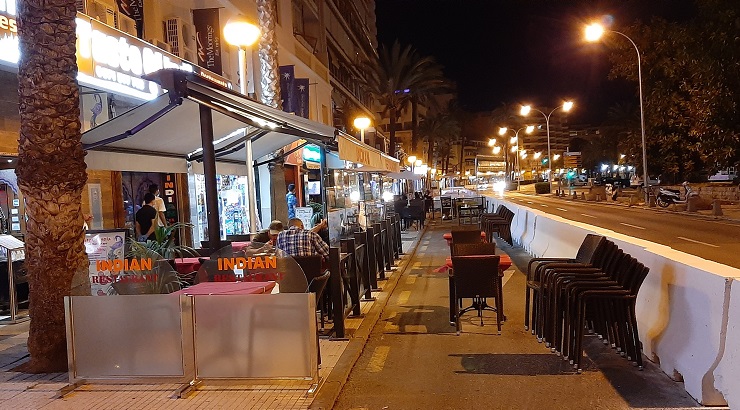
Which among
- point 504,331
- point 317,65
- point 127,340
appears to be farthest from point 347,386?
point 317,65

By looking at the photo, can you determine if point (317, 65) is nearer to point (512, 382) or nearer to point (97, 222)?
point (97, 222)

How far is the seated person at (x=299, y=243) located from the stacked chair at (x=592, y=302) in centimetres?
279

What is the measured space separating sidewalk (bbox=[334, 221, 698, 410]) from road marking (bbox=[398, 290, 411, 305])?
4.00 ft

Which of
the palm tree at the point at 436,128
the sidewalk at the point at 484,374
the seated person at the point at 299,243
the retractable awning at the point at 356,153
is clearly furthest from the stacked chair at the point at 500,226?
the palm tree at the point at 436,128

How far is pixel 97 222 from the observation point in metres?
12.6

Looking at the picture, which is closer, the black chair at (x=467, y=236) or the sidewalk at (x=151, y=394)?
the sidewalk at (x=151, y=394)

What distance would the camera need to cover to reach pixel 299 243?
7.80 meters

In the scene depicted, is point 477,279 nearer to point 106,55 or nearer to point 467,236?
point 467,236

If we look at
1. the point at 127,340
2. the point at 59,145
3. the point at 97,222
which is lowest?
the point at 127,340

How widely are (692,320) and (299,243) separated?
4518mm

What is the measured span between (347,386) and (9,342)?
189 inches

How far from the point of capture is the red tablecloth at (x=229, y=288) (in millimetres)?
Answer: 5758

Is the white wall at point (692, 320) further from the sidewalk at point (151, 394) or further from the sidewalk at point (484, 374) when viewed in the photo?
the sidewalk at point (151, 394)

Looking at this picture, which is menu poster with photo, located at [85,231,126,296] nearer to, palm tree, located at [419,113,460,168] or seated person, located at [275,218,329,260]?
seated person, located at [275,218,329,260]
